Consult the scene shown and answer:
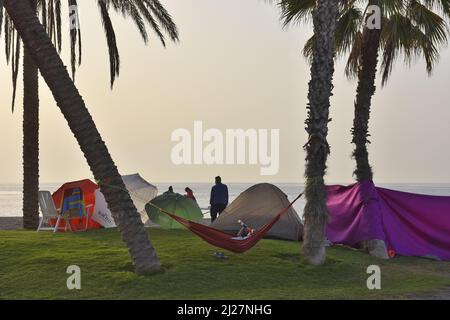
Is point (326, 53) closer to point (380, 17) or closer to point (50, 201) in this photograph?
point (380, 17)

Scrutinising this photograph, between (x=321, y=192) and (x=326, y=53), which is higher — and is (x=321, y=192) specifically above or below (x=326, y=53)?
below

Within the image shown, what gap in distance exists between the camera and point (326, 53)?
13211 mm

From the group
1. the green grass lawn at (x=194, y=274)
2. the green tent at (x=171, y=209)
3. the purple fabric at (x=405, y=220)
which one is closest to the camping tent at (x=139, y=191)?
the green tent at (x=171, y=209)

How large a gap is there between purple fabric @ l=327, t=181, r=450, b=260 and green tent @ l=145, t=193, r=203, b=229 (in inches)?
191

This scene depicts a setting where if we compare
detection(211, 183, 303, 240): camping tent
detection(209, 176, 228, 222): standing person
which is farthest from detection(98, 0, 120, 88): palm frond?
detection(211, 183, 303, 240): camping tent

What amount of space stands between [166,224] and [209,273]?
7.57 metres

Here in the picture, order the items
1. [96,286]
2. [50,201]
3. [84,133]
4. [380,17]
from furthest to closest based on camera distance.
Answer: [50,201] → [380,17] → [84,133] → [96,286]

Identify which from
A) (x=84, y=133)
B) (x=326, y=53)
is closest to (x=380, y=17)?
(x=326, y=53)

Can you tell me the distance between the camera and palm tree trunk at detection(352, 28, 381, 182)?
16578 millimetres

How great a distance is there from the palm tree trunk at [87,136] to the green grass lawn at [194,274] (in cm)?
60

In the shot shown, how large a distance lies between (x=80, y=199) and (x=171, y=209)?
8.65 ft

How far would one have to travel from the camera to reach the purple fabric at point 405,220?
53.1 ft

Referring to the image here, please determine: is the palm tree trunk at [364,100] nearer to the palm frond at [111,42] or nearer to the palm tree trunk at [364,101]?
the palm tree trunk at [364,101]

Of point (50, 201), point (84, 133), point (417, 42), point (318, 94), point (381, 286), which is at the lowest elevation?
point (381, 286)
